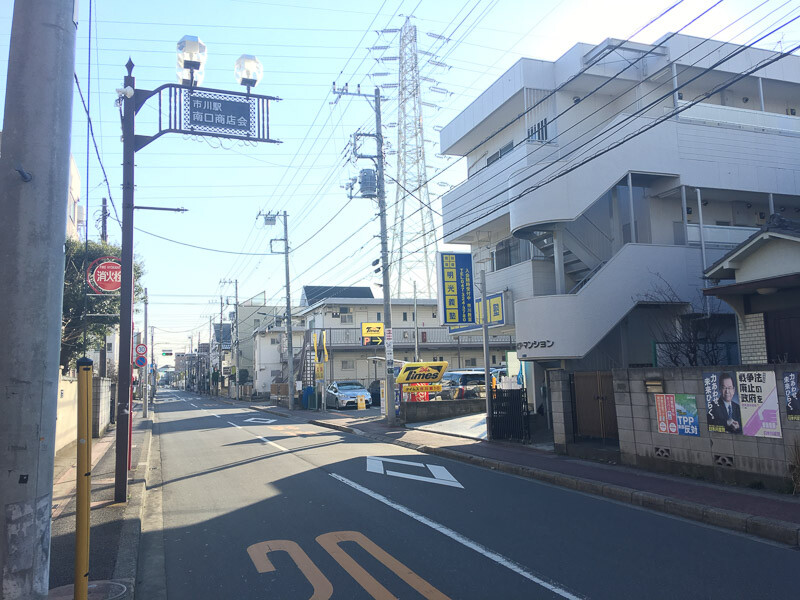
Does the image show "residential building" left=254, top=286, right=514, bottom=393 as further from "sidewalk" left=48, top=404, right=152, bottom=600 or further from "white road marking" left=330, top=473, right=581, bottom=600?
"white road marking" left=330, top=473, right=581, bottom=600

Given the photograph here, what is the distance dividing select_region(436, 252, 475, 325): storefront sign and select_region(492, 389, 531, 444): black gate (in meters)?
5.27

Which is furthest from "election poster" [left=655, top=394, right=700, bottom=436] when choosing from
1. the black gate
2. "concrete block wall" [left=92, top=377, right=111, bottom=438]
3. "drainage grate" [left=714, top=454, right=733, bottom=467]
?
"concrete block wall" [left=92, top=377, right=111, bottom=438]

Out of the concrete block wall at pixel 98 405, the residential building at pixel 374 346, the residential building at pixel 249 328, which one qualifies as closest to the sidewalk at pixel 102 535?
the concrete block wall at pixel 98 405

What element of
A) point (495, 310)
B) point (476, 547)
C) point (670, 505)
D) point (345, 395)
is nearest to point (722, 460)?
point (670, 505)

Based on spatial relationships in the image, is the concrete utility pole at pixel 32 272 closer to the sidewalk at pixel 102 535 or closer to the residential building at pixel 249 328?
the sidewalk at pixel 102 535

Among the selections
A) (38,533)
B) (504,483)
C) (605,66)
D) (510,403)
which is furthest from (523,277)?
(38,533)

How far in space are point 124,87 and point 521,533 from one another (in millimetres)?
9571

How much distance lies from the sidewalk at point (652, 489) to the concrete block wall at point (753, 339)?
4.49 meters

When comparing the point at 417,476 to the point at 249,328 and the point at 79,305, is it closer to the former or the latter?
the point at 79,305

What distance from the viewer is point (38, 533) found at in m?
3.50

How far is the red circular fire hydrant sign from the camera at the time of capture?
42.3 feet

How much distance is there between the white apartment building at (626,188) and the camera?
16328 millimetres

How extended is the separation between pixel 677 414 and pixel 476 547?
5916 mm

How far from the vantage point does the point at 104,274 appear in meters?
13.1
